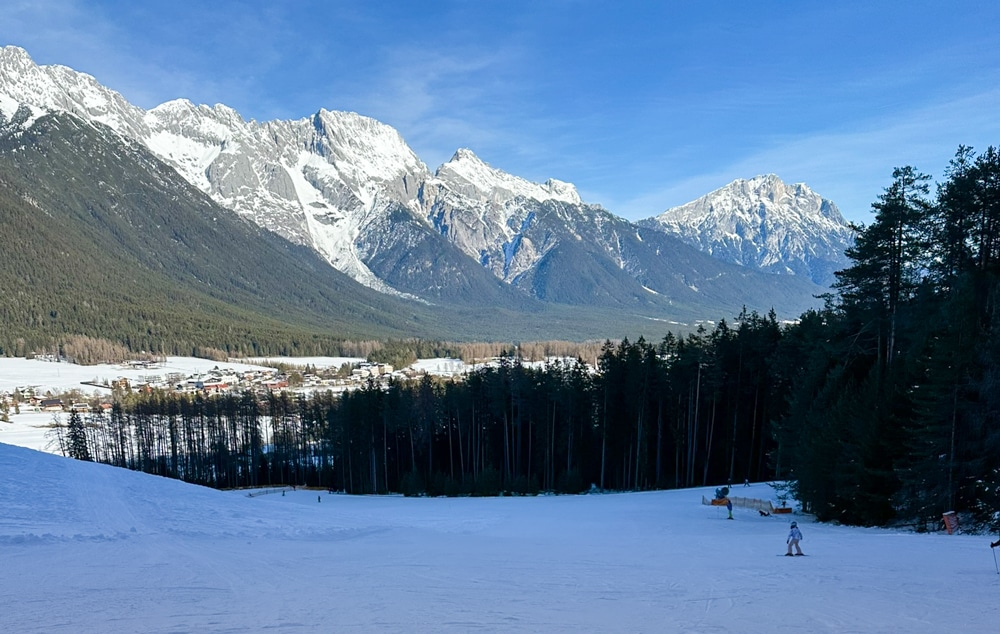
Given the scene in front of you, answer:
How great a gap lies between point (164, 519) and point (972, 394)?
27401 mm

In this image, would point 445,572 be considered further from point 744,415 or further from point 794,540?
point 744,415

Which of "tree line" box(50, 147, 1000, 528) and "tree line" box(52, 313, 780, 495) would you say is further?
"tree line" box(52, 313, 780, 495)

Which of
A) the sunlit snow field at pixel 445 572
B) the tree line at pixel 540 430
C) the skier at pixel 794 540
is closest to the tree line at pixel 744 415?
the tree line at pixel 540 430

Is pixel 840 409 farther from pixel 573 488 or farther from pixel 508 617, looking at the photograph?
pixel 573 488

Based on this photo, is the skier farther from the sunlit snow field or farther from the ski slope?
the ski slope

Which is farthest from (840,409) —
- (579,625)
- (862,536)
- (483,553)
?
(579,625)

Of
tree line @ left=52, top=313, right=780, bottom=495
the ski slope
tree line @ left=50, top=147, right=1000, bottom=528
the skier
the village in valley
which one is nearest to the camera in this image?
the ski slope

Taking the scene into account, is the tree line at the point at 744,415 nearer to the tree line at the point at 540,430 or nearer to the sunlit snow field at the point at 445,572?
the tree line at the point at 540,430

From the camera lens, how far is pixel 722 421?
153 ft

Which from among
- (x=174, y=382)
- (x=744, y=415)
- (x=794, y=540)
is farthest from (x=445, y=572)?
(x=174, y=382)

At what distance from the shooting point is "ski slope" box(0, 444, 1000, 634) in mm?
10477

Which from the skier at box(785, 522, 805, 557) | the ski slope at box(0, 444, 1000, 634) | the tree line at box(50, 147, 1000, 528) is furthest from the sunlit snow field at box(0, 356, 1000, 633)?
the tree line at box(50, 147, 1000, 528)

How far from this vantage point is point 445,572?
1503 centimetres

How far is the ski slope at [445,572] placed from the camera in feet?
34.4
